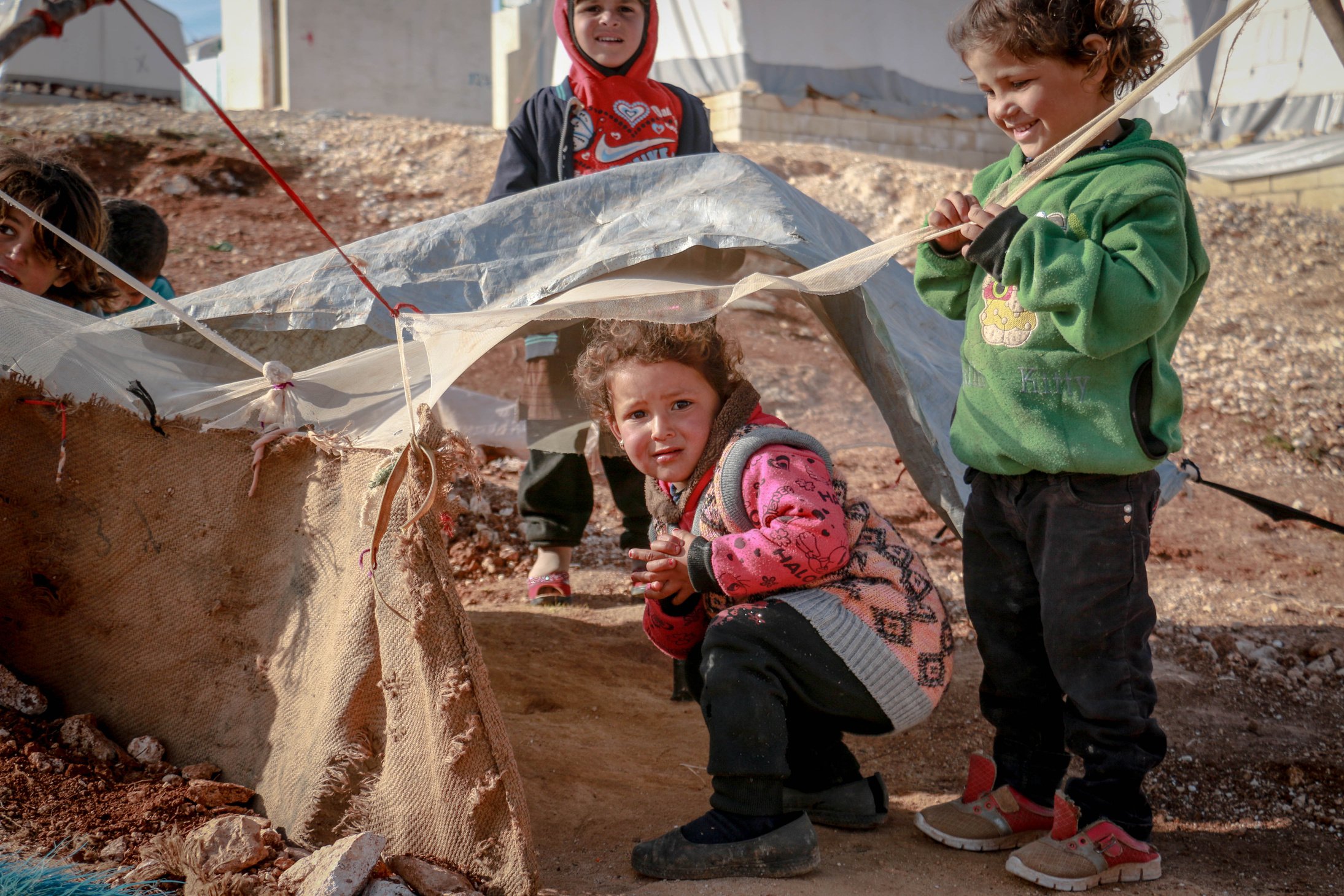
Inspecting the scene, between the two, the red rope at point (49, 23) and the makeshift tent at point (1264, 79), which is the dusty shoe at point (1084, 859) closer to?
the red rope at point (49, 23)

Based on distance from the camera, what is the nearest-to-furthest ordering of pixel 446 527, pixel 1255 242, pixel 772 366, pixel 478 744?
pixel 478 744
pixel 446 527
pixel 772 366
pixel 1255 242

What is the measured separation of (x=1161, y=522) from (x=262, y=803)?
13.9ft

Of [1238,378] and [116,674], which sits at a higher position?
[1238,378]

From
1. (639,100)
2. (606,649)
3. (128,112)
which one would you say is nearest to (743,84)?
(128,112)

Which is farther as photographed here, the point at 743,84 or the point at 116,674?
the point at 743,84

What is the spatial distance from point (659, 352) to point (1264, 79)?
11.9m

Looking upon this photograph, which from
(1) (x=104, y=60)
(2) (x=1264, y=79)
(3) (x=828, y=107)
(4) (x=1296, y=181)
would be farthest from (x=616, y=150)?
(1) (x=104, y=60)

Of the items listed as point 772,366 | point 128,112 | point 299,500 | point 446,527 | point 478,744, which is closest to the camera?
point 478,744

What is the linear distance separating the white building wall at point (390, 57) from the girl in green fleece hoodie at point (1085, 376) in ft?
44.0

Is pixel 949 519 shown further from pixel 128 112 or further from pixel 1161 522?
pixel 128 112

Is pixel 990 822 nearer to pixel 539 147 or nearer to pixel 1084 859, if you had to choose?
pixel 1084 859

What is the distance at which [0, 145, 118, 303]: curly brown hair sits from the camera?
8.82ft

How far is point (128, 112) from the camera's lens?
396 inches

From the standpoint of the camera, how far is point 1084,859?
6.14ft
